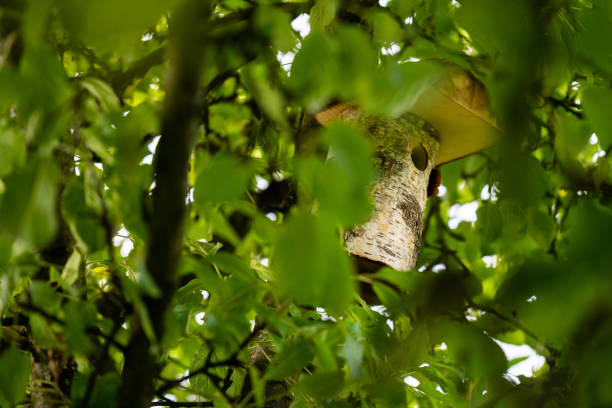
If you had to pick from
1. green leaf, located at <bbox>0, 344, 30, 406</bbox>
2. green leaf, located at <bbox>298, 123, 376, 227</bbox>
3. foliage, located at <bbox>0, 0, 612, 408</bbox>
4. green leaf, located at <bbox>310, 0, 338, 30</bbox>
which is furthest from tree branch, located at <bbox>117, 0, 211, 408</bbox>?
green leaf, located at <bbox>310, 0, 338, 30</bbox>

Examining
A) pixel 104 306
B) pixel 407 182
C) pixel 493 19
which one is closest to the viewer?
pixel 493 19

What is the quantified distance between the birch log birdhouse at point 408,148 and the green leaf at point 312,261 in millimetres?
1172

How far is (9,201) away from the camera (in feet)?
1.71

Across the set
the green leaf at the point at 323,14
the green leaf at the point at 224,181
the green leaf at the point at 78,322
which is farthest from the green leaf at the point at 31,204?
the green leaf at the point at 323,14

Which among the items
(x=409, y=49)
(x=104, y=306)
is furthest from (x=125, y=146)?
(x=409, y=49)

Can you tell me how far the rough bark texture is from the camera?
1663 millimetres

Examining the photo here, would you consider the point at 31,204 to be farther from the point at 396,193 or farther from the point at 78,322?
the point at 396,193

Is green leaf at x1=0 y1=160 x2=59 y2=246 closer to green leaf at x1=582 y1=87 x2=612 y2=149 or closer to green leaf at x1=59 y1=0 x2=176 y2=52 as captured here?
green leaf at x1=59 y1=0 x2=176 y2=52

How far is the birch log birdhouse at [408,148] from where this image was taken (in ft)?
5.50

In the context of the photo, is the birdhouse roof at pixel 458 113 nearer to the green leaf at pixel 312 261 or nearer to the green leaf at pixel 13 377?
the green leaf at pixel 13 377

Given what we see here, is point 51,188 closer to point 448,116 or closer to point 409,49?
point 409,49

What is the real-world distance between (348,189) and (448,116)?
1466mm

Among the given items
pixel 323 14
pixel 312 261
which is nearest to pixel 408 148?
pixel 323 14

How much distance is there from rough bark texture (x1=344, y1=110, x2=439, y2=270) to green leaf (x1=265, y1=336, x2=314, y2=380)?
0.82 metres
